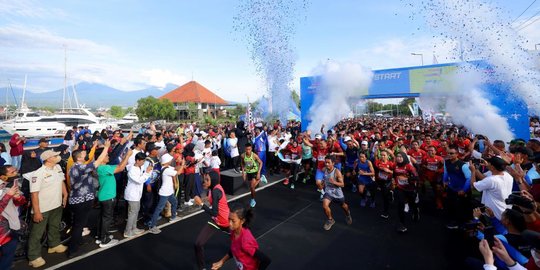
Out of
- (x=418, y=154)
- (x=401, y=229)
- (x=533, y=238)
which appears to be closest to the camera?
(x=533, y=238)

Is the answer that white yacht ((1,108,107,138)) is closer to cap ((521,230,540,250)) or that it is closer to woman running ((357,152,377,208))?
woman running ((357,152,377,208))

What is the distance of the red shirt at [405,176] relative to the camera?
582 centimetres

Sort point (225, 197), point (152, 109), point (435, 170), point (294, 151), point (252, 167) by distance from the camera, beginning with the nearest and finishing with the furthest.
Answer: point (225, 197), point (435, 170), point (252, 167), point (294, 151), point (152, 109)

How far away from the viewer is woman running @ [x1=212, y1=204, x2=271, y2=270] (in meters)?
2.87

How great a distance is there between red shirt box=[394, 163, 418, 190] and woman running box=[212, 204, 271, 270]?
164 inches

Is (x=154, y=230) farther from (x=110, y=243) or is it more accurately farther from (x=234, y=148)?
(x=234, y=148)

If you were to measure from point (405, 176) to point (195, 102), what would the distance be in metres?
58.2

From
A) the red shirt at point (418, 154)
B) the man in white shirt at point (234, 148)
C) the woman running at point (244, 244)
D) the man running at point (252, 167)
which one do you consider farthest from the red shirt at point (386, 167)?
the man in white shirt at point (234, 148)

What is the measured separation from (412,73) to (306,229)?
473 inches

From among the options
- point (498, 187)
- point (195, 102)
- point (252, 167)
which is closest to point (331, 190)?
point (252, 167)

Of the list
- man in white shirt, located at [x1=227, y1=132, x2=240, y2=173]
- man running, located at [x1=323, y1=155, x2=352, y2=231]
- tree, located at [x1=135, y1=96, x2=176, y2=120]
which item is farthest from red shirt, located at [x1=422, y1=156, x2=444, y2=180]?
tree, located at [x1=135, y1=96, x2=176, y2=120]

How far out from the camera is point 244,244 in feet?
9.61

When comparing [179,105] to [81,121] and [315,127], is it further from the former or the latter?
[315,127]

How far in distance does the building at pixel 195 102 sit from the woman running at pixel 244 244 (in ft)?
157
